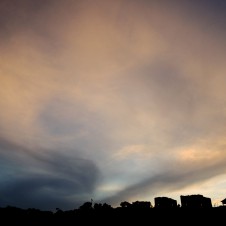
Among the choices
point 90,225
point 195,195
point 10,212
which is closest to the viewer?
point 10,212

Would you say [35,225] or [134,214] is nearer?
[35,225]

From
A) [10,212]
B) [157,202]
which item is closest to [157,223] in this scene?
[157,202]

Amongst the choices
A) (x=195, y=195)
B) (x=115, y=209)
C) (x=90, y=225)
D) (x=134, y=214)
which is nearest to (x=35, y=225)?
(x=90, y=225)

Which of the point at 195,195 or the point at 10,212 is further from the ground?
the point at 195,195

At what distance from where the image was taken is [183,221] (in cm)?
2584

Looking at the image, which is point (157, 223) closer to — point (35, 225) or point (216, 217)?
point (216, 217)

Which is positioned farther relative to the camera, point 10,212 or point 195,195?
point 195,195

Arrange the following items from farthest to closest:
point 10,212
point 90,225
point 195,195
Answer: point 195,195
point 90,225
point 10,212

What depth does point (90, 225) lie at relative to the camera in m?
25.2

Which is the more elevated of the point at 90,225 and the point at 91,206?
the point at 91,206

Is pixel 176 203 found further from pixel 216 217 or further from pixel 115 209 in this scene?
pixel 115 209

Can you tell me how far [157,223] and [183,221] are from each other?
2.40 m

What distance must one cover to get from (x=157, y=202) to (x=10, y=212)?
1285 centimetres

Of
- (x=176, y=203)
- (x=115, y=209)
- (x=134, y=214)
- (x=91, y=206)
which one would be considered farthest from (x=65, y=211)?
(x=176, y=203)
